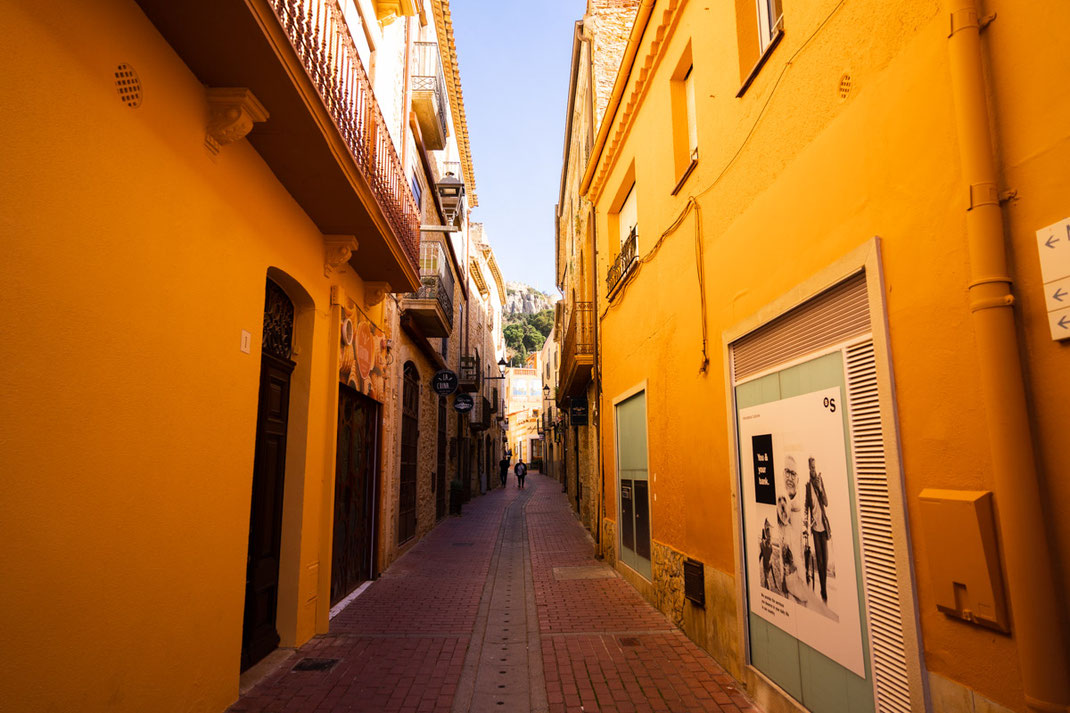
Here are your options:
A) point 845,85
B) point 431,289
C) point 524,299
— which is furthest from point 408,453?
point 524,299

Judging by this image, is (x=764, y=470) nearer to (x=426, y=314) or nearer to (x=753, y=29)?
(x=753, y=29)

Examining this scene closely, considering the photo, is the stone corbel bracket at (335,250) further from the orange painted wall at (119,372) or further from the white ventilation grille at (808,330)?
the white ventilation grille at (808,330)

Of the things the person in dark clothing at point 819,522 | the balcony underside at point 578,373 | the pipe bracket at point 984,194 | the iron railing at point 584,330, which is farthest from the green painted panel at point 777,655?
the iron railing at point 584,330

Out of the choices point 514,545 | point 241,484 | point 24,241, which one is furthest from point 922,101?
point 514,545

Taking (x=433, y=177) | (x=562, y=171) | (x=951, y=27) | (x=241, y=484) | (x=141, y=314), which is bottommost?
(x=241, y=484)

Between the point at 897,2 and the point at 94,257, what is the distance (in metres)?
4.18

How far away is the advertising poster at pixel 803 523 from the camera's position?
363 centimetres

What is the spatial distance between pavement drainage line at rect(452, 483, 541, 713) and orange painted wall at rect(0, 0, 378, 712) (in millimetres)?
1832

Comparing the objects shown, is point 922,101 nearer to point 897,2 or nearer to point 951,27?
point 951,27

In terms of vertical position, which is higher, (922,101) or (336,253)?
(336,253)

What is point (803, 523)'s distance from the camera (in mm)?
4102

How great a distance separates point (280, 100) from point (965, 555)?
4.85 meters

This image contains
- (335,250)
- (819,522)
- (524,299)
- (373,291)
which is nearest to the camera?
(819,522)

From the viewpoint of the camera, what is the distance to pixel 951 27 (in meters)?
Result: 2.62
